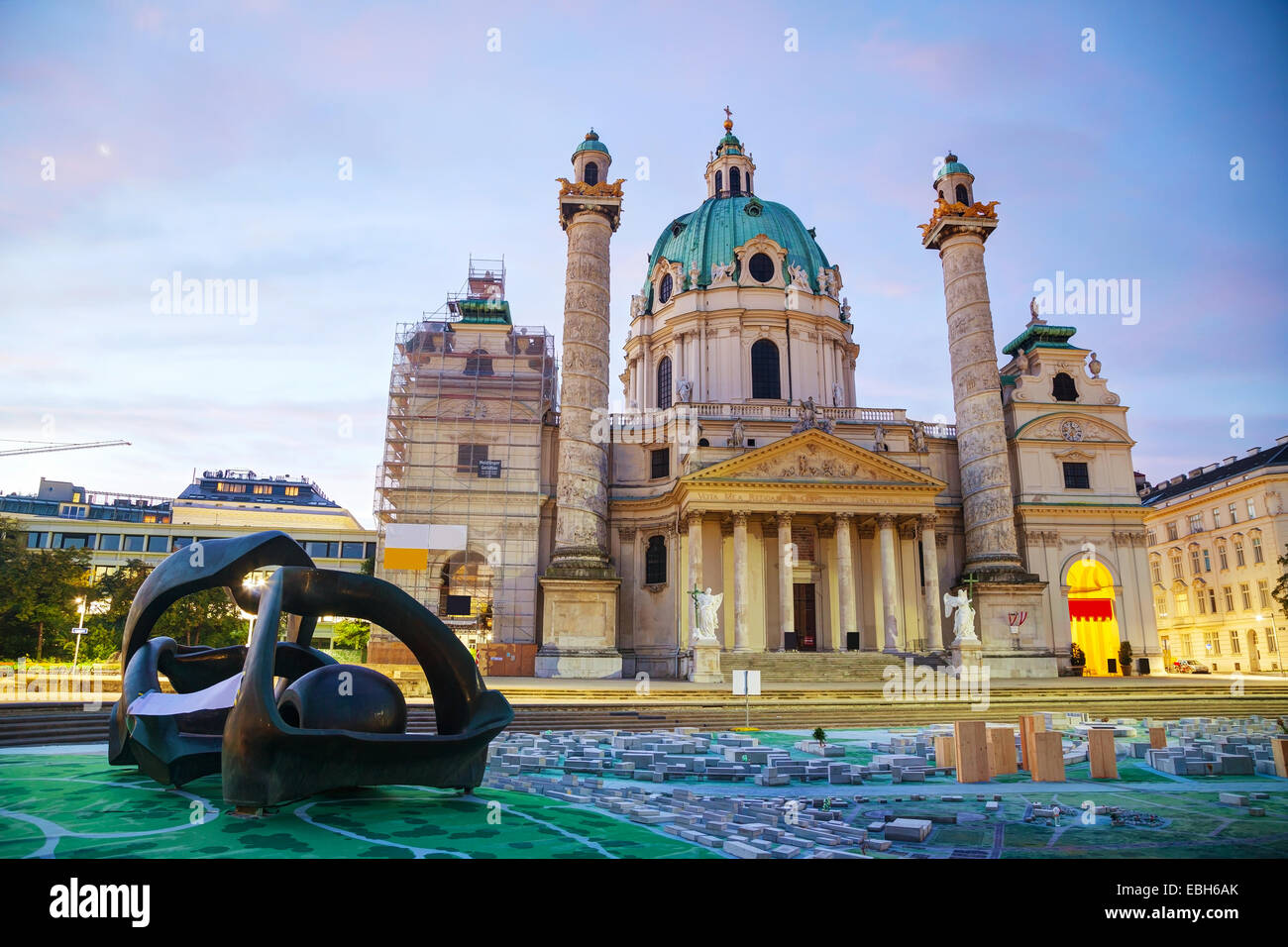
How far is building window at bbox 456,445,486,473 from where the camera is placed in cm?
3812

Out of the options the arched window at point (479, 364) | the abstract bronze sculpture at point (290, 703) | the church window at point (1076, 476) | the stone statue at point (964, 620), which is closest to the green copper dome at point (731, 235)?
the arched window at point (479, 364)

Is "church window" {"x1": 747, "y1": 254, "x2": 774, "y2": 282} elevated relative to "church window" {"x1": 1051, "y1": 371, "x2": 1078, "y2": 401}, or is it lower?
elevated

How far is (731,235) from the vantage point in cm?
4778

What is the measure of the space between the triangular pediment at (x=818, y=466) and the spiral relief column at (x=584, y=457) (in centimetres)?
498

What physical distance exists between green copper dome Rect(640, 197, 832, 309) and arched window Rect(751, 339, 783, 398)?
4698 millimetres

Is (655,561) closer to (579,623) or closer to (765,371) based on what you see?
(579,623)

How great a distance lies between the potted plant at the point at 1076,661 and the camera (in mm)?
38531

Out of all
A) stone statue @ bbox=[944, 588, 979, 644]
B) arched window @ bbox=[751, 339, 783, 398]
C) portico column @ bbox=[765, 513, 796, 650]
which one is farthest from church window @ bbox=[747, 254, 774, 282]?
stone statue @ bbox=[944, 588, 979, 644]

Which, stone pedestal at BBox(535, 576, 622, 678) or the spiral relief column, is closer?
stone pedestal at BBox(535, 576, 622, 678)

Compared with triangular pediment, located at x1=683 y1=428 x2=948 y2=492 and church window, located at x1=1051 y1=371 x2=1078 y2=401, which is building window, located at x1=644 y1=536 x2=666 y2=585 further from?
church window, located at x1=1051 y1=371 x2=1078 y2=401

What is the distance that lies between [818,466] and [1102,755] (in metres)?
24.7

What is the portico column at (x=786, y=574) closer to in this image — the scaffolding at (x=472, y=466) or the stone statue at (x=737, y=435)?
the stone statue at (x=737, y=435)

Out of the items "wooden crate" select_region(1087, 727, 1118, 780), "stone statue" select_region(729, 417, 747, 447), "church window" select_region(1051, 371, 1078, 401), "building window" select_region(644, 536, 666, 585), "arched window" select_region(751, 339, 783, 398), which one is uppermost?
"arched window" select_region(751, 339, 783, 398)
